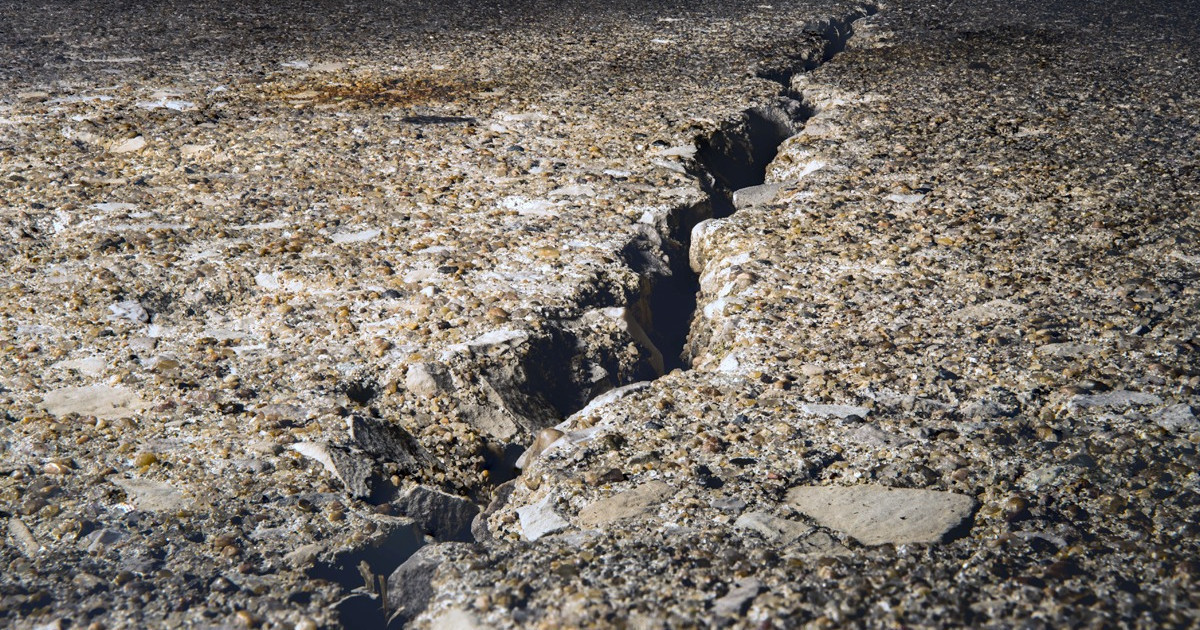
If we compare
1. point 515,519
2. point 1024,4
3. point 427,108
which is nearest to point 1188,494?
point 515,519

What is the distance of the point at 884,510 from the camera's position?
Answer: 1165 mm

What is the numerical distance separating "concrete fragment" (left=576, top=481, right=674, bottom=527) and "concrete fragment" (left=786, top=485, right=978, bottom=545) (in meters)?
0.17

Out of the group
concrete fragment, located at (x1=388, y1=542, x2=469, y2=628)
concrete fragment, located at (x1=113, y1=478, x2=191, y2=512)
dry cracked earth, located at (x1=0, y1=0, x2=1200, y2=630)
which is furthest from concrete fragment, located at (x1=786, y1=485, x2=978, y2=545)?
concrete fragment, located at (x1=113, y1=478, x2=191, y2=512)

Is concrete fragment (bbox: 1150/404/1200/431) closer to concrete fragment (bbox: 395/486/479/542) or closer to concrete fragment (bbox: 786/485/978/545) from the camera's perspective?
concrete fragment (bbox: 786/485/978/545)

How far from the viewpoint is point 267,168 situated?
7.48ft

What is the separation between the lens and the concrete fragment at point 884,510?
1122 mm

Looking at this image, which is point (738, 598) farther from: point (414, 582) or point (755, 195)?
point (755, 195)

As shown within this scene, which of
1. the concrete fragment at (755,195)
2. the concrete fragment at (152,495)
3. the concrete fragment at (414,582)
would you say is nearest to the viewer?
the concrete fragment at (414,582)

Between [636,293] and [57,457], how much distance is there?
0.98m

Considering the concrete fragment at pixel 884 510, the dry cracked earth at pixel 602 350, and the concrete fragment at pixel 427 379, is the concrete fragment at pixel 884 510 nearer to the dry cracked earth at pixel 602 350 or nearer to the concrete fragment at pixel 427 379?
the dry cracked earth at pixel 602 350

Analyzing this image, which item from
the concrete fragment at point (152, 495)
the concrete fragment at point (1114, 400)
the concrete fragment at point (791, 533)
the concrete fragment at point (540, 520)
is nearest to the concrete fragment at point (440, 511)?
the concrete fragment at point (540, 520)

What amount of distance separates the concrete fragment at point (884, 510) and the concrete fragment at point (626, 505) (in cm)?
17

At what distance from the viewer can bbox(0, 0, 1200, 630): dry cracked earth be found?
3.59ft

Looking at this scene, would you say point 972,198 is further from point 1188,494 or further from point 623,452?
point 623,452
